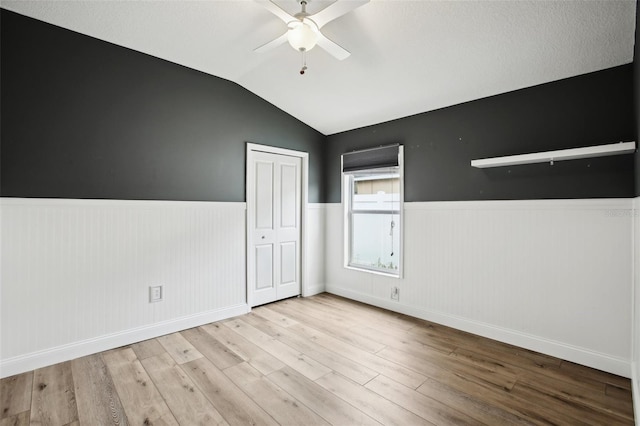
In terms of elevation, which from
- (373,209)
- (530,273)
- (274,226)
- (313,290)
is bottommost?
(313,290)

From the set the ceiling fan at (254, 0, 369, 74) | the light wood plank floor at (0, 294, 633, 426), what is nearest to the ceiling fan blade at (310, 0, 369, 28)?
the ceiling fan at (254, 0, 369, 74)

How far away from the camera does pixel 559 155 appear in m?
2.50

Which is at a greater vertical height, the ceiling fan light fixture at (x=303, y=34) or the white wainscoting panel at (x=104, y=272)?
the ceiling fan light fixture at (x=303, y=34)

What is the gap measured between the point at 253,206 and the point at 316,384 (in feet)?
7.45

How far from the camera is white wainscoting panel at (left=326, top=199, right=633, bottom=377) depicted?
2.49 meters

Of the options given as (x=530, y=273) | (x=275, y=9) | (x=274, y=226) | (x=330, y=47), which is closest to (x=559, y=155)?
(x=530, y=273)

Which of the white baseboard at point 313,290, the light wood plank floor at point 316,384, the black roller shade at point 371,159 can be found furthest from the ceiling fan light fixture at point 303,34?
the white baseboard at point 313,290

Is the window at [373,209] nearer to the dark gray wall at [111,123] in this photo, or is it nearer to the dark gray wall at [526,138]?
the dark gray wall at [526,138]

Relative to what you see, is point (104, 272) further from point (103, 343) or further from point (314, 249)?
point (314, 249)

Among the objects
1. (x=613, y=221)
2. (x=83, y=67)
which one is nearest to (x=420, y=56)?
(x=613, y=221)

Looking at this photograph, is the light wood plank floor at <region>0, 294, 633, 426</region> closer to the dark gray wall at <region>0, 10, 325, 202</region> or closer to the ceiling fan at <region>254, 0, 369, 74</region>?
the dark gray wall at <region>0, 10, 325, 202</region>

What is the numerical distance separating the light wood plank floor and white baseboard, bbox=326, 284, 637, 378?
7cm

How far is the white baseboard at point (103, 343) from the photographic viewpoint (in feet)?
8.13

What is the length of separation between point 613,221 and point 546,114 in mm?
1018
